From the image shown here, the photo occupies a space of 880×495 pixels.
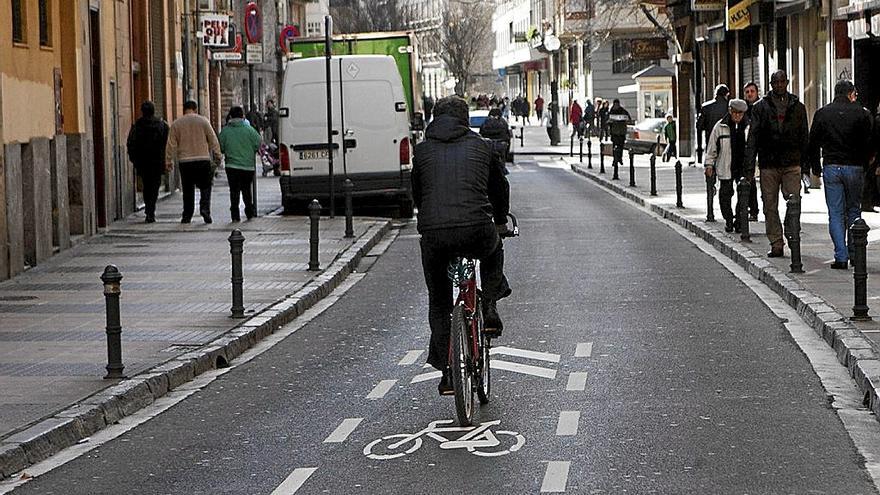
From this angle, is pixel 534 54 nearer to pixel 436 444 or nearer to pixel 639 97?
pixel 639 97

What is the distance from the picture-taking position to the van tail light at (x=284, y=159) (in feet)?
91.5

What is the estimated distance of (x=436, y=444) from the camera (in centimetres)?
922

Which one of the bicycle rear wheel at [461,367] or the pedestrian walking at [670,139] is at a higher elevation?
the pedestrian walking at [670,139]

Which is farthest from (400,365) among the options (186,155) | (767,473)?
(186,155)

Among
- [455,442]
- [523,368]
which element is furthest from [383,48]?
[455,442]

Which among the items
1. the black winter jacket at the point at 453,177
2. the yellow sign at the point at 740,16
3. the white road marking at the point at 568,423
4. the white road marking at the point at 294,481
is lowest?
the white road marking at the point at 294,481

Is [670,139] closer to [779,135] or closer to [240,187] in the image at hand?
[240,187]

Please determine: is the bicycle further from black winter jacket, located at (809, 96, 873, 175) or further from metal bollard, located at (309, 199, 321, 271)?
metal bollard, located at (309, 199, 321, 271)

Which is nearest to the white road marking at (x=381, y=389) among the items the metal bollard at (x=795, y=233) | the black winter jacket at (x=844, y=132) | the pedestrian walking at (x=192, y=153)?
the metal bollard at (x=795, y=233)

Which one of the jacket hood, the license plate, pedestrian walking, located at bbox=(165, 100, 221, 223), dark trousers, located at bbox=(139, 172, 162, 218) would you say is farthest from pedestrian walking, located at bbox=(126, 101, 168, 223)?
the jacket hood

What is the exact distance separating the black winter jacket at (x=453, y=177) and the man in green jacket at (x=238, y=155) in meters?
16.9

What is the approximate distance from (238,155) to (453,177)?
56.5 feet

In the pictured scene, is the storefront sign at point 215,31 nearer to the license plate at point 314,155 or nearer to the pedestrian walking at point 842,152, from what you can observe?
the license plate at point 314,155

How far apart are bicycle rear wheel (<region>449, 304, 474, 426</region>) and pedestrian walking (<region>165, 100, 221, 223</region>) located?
55.8 ft
